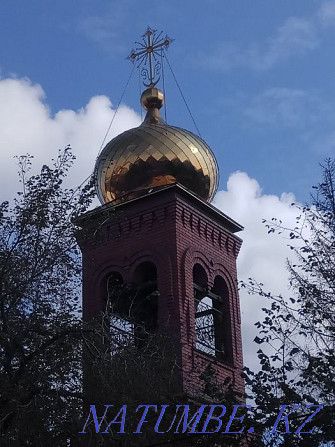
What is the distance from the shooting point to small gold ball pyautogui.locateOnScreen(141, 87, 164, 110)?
2045 centimetres

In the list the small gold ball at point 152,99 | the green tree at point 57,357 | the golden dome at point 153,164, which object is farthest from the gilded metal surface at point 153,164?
the green tree at point 57,357

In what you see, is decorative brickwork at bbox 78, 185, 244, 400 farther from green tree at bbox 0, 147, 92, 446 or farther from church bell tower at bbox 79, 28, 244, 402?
green tree at bbox 0, 147, 92, 446

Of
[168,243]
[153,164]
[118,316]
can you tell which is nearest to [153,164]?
[153,164]

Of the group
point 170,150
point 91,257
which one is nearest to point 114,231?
point 91,257

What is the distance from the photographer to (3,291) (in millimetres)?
11117

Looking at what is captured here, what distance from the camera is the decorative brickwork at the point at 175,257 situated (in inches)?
666

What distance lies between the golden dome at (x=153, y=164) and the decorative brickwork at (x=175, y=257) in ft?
1.47

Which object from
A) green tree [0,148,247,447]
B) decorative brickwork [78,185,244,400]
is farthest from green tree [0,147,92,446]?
decorative brickwork [78,185,244,400]

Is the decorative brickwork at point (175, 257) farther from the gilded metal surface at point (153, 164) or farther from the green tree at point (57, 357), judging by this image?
the green tree at point (57, 357)

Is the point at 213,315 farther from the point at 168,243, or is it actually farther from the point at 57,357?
the point at 57,357

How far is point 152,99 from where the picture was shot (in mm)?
20484

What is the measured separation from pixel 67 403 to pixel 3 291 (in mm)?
1506

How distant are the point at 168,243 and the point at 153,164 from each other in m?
1.77

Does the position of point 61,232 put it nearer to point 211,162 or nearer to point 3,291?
point 3,291
